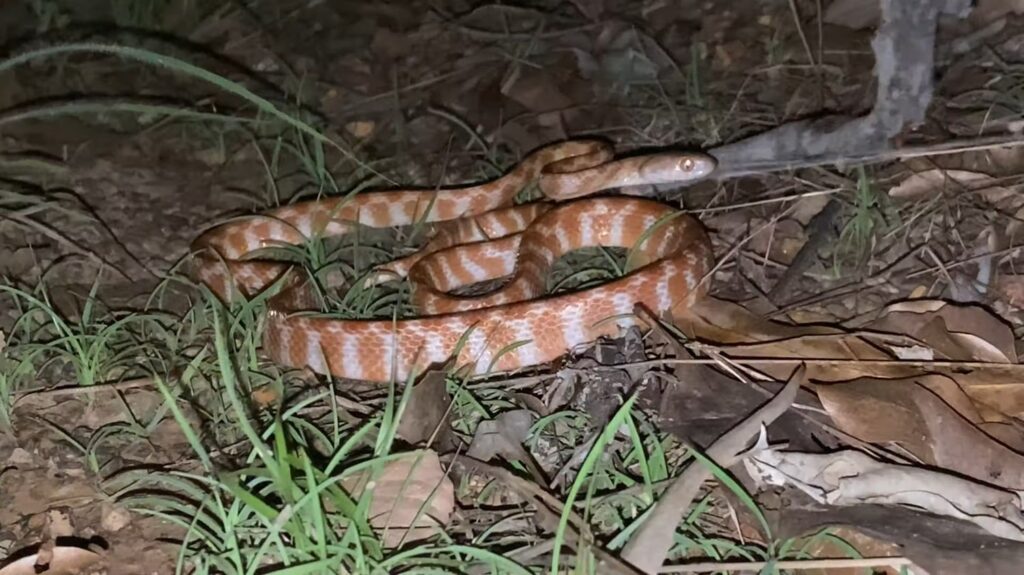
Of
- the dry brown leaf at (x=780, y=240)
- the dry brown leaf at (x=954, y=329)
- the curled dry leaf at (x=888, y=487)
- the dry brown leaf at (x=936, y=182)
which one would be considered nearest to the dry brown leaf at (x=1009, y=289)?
the dry brown leaf at (x=954, y=329)

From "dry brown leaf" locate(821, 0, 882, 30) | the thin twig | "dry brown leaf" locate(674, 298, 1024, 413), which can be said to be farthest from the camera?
"dry brown leaf" locate(821, 0, 882, 30)

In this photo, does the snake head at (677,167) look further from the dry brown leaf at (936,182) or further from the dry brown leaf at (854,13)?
the dry brown leaf at (854,13)

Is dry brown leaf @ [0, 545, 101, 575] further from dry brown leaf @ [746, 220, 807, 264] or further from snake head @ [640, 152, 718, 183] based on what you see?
snake head @ [640, 152, 718, 183]

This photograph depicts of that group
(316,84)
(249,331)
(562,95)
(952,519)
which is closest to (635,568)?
(952,519)

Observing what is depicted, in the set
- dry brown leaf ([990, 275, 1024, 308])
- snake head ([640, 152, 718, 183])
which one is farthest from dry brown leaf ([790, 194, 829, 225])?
dry brown leaf ([990, 275, 1024, 308])

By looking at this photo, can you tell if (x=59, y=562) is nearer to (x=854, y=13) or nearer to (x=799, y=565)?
(x=799, y=565)

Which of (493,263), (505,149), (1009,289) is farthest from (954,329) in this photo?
(505,149)
